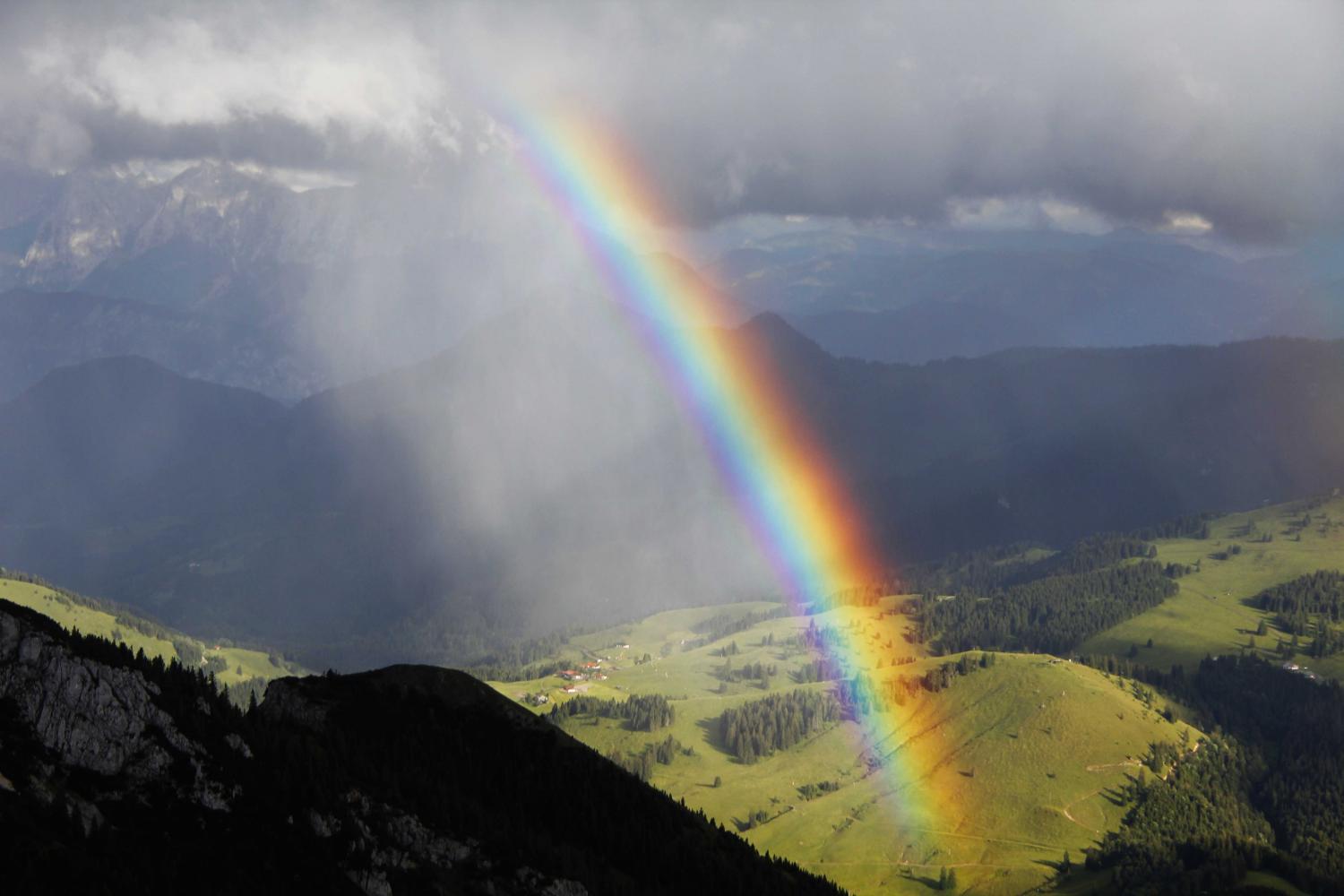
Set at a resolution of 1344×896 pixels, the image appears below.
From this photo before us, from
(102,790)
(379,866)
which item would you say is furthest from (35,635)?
(379,866)

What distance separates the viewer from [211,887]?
84875mm

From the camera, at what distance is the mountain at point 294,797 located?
283ft

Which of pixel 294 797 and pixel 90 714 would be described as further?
pixel 294 797

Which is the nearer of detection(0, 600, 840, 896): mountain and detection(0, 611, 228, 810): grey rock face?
detection(0, 600, 840, 896): mountain

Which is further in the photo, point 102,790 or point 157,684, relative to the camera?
point 157,684

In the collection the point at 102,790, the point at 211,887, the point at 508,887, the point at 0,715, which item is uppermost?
the point at 0,715

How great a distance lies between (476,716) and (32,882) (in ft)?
258

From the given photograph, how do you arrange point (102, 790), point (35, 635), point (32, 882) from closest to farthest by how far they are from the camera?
point (32, 882) < point (102, 790) < point (35, 635)

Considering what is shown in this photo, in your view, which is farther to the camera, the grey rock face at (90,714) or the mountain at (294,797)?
the grey rock face at (90,714)

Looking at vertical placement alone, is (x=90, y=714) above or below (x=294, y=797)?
above

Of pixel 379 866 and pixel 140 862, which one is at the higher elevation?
pixel 140 862

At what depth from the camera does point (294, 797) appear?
101250mm

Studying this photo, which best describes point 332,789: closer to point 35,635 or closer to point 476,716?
point 35,635

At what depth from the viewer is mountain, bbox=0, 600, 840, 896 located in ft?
283
